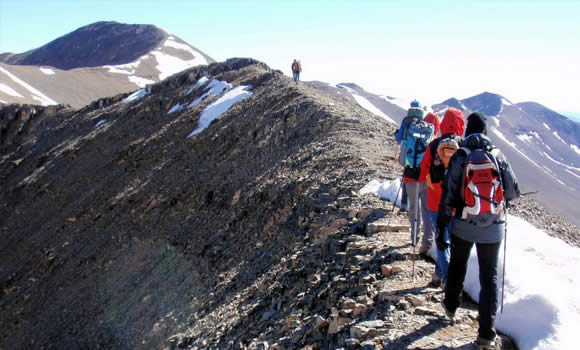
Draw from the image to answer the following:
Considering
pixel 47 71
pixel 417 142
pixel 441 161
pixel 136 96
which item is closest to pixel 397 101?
pixel 136 96

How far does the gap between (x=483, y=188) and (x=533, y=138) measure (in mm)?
86452

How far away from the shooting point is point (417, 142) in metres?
5.92

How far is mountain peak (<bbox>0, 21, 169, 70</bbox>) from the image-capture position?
4454 inches

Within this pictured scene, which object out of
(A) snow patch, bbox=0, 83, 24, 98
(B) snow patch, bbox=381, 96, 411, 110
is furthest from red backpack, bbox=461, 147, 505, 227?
(A) snow patch, bbox=0, 83, 24, 98

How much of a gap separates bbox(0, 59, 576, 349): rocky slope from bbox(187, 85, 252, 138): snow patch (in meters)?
0.69

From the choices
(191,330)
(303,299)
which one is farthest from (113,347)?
(303,299)

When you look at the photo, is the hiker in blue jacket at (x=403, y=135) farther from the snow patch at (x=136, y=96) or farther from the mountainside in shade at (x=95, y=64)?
the mountainside in shade at (x=95, y=64)

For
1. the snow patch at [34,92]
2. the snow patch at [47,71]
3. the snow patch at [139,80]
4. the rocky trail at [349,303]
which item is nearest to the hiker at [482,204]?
the rocky trail at [349,303]

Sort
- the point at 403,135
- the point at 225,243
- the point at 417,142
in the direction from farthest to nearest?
the point at 225,243 → the point at 403,135 → the point at 417,142

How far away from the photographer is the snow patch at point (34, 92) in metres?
66.1

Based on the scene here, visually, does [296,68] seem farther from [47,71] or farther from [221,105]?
[47,71]

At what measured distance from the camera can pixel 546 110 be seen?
318 feet

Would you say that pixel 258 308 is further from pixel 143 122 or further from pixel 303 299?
pixel 143 122

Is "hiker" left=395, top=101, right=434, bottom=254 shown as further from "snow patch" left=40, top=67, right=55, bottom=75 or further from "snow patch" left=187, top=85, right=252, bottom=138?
"snow patch" left=40, top=67, right=55, bottom=75
